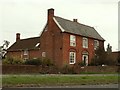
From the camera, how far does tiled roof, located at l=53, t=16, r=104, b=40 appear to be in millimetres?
57469

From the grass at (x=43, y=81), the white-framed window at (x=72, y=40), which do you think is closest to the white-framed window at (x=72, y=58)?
the white-framed window at (x=72, y=40)

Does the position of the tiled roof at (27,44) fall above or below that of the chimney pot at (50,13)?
below

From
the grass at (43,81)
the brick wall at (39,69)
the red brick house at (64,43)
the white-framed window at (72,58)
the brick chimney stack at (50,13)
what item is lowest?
the grass at (43,81)

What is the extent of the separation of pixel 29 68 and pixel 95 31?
2931 centimetres

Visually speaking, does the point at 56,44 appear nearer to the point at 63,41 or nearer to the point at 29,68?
the point at 63,41

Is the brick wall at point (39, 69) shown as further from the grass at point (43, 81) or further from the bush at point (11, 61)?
the grass at point (43, 81)

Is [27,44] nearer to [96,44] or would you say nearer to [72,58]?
[96,44]

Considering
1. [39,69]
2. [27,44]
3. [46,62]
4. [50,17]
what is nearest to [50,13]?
[50,17]

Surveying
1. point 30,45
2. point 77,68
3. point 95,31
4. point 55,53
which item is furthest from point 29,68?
point 95,31

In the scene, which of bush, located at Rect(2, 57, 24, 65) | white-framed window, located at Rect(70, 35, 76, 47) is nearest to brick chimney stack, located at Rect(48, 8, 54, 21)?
white-framed window, located at Rect(70, 35, 76, 47)

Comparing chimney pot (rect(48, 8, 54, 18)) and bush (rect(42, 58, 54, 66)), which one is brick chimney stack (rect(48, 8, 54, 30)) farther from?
bush (rect(42, 58, 54, 66))

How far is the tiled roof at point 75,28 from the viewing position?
57.5 meters

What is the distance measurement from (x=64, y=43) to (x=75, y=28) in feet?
22.5

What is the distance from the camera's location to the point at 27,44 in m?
70.6
